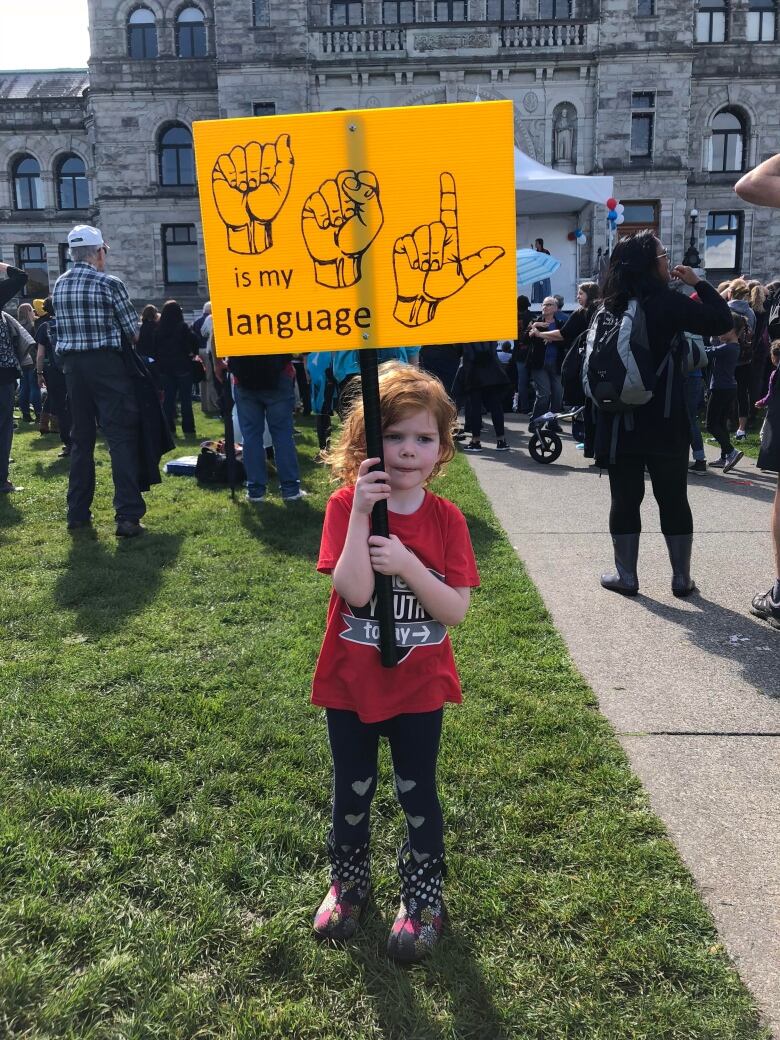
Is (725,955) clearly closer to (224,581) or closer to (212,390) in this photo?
(224,581)

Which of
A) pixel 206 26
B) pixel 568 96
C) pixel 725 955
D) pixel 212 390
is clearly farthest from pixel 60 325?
pixel 206 26

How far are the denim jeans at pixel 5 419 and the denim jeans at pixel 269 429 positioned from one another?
219 centimetres

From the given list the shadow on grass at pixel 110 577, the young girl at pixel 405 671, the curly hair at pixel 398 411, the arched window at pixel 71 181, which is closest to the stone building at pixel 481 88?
the arched window at pixel 71 181

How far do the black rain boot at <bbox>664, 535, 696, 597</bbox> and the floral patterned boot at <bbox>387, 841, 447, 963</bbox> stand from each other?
10.3 ft

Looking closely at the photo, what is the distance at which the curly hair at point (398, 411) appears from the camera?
206 centimetres

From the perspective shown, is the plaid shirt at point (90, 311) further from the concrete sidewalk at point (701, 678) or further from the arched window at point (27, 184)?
the arched window at point (27, 184)

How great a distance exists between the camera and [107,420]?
20.3ft

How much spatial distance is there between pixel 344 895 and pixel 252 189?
181 cm

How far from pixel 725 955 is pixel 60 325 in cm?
557

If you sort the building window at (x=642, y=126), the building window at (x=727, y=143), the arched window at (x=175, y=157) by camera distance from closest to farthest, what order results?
the building window at (x=642, y=126), the building window at (x=727, y=143), the arched window at (x=175, y=157)

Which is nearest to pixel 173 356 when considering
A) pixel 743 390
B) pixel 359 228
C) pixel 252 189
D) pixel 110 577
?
pixel 110 577

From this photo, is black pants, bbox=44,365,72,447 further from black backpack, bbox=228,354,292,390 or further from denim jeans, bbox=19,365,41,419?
black backpack, bbox=228,354,292,390

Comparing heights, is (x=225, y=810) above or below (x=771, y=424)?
below

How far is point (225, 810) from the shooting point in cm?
271
